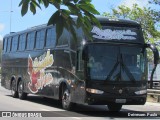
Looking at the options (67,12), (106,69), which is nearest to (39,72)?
(106,69)

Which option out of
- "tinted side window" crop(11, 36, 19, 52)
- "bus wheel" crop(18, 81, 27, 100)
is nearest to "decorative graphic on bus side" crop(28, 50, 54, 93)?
"bus wheel" crop(18, 81, 27, 100)

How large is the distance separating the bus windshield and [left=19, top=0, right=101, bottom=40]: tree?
38.4ft

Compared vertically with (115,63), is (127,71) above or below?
below

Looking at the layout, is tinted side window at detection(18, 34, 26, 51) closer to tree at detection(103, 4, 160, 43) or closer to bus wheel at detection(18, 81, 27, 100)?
bus wheel at detection(18, 81, 27, 100)

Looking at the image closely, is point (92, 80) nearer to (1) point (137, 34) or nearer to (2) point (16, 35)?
(1) point (137, 34)

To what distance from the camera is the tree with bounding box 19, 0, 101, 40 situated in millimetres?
3016

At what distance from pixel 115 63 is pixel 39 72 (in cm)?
584

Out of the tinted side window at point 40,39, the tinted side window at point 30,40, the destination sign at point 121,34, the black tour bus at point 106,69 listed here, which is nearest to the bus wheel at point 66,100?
the black tour bus at point 106,69

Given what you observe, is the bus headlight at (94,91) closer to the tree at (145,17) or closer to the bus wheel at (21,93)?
the bus wheel at (21,93)

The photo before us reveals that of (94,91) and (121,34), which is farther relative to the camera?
(121,34)

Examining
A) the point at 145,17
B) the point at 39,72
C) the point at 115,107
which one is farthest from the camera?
the point at 145,17

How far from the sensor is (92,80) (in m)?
14.9

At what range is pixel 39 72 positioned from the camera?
66.2 ft

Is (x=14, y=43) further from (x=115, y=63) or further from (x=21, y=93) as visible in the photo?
(x=115, y=63)
